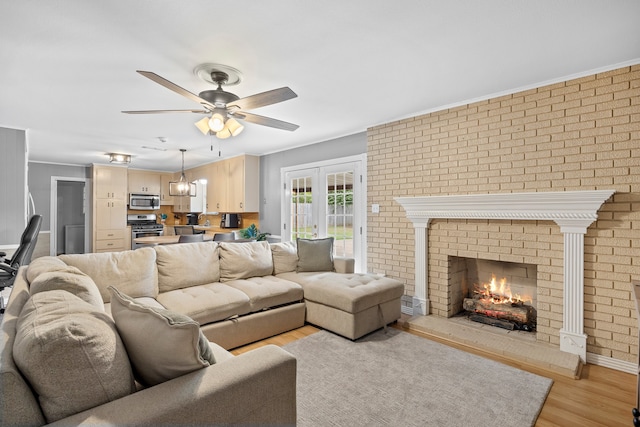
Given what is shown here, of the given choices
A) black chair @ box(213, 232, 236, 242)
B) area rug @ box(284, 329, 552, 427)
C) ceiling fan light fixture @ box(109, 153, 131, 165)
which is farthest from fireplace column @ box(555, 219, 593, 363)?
ceiling fan light fixture @ box(109, 153, 131, 165)

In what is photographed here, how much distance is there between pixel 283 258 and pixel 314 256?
384 mm

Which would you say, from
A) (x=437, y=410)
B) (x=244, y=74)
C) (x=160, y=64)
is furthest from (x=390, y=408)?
(x=160, y=64)

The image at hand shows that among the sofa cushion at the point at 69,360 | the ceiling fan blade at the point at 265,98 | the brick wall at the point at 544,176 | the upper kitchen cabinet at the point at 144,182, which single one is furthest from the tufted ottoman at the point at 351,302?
the upper kitchen cabinet at the point at 144,182

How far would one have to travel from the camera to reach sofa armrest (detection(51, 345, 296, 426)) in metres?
1.02

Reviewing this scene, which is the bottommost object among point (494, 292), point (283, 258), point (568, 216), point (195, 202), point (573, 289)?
point (494, 292)

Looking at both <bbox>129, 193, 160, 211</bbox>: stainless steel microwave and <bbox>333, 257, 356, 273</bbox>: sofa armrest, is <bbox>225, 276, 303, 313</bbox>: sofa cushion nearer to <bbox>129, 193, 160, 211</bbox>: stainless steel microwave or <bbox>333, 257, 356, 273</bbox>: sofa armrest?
<bbox>333, 257, 356, 273</bbox>: sofa armrest

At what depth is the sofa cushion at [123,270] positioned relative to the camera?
2688 millimetres

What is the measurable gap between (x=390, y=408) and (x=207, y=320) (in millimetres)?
1583

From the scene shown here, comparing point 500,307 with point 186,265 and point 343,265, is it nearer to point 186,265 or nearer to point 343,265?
point 343,265

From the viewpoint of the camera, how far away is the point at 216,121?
8.75 feet

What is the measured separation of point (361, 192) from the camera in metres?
4.58

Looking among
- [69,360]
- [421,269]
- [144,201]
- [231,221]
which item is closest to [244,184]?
[231,221]

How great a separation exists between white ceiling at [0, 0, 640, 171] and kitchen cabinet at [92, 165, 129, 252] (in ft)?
12.2

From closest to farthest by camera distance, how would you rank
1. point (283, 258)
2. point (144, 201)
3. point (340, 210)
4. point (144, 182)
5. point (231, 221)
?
point (283, 258), point (340, 210), point (231, 221), point (144, 201), point (144, 182)
